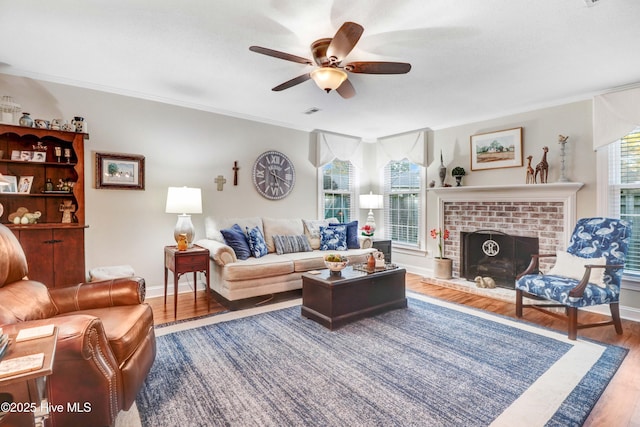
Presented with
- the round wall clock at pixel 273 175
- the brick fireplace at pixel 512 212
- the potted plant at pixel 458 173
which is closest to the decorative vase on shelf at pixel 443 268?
the brick fireplace at pixel 512 212

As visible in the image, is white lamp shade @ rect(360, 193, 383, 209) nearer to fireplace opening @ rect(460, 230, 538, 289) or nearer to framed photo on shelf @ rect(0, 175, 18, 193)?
fireplace opening @ rect(460, 230, 538, 289)

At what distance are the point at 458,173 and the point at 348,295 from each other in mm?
2821

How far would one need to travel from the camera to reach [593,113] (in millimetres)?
3600

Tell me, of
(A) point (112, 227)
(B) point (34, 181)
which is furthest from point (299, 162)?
(B) point (34, 181)

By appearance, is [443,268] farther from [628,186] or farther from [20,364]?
[20,364]

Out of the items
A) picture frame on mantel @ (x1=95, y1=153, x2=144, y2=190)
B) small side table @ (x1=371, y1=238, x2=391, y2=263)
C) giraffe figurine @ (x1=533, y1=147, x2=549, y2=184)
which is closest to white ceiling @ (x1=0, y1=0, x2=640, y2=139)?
giraffe figurine @ (x1=533, y1=147, x2=549, y2=184)

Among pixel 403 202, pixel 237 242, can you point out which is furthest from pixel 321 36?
pixel 403 202

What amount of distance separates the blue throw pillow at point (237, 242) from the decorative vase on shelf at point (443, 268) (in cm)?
287

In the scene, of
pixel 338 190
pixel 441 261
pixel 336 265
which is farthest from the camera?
pixel 338 190

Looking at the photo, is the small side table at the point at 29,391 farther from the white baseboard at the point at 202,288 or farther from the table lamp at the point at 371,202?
the table lamp at the point at 371,202

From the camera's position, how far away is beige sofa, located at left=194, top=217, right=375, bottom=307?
11.4 feet

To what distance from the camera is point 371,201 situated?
18.8ft

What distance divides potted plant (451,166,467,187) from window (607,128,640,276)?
1638mm

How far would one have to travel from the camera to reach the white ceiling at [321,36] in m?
2.13
